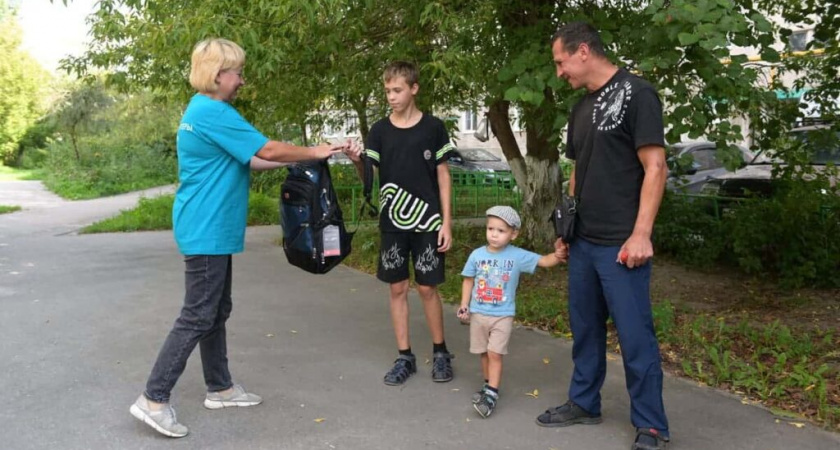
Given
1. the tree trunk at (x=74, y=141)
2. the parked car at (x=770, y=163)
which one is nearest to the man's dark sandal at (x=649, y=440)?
the parked car at (x=770, y=163)

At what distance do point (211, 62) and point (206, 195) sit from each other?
655 millimetres

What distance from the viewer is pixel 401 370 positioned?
4.57 m

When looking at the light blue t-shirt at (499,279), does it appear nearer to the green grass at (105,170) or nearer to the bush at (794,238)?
the bush at (794,238)

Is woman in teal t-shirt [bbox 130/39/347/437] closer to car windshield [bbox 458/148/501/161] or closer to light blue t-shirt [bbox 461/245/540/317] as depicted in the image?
light blue t-shirt [bbox 461/245/540/317]

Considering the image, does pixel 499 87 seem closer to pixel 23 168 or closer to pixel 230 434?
pixel 230 434

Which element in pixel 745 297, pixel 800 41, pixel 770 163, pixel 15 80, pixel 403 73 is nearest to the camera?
pixel 403 73

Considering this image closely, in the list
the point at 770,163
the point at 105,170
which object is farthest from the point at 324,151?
the point at 105,170

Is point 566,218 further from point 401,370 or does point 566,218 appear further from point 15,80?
point 15,80

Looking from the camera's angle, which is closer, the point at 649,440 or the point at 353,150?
the point at 649,440

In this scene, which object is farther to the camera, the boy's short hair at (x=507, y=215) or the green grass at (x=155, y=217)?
the green grass at (x=155, y=217)

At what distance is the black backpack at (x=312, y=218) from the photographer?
4.07m

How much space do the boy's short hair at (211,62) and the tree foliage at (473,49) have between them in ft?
4.20

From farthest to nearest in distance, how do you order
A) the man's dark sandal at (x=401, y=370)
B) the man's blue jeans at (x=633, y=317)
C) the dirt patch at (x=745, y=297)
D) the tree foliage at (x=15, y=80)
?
the tree foliage at (x=15, y=80)
the dirt patch at (x=745, y=297)
the man's dark sandal at (x=401, y=370)
the man's blue jeans at (x=633, y=317)

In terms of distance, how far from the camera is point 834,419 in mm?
3877
